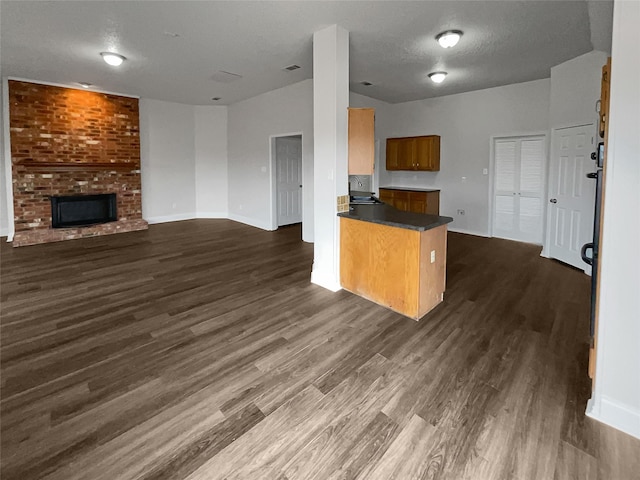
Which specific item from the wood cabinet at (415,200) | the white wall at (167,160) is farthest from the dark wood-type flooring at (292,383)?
the white wall at (167,160)

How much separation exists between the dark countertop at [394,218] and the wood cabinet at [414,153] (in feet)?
11.3

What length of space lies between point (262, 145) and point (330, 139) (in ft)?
12.7

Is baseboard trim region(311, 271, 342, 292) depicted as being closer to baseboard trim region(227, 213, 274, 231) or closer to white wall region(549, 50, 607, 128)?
baseboard trim region(227, 213, 274, 231)

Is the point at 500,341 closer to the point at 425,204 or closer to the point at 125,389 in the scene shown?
the point at 125,389

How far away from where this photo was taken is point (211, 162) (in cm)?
875

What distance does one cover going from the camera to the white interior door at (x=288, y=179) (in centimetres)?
755

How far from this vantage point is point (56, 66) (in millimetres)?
5332

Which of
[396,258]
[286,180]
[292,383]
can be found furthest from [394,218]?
[286,180]

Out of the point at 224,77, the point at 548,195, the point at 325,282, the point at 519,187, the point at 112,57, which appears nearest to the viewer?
the point at 325,282

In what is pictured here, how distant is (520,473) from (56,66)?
707 centimetres

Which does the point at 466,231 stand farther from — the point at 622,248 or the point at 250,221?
the point at 622,248

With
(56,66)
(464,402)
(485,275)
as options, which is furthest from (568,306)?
(56,66)

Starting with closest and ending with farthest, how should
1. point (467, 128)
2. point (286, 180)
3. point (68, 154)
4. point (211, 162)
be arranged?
1. point (68, 154)
2. point (467, 128)
3. point (286, 180)
4. point (211, 162)

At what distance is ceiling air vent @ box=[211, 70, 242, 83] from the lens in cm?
568
